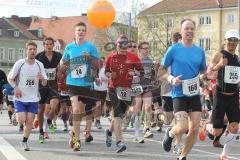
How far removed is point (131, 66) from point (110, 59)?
0.39 metres

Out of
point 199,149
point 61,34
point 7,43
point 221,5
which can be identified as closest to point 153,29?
point 221,5

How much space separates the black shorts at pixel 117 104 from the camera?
370 inches

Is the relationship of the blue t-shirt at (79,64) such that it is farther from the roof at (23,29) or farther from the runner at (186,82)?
the roof at (23,29)

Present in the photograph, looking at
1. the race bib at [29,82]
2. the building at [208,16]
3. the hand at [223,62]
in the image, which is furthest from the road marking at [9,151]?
the building at [208,16]

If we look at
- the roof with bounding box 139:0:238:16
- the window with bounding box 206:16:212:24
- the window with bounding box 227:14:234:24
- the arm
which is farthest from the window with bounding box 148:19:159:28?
the arm

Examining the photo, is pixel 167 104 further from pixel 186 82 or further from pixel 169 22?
pixel 169 22

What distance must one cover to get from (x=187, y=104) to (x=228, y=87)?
4.12ft

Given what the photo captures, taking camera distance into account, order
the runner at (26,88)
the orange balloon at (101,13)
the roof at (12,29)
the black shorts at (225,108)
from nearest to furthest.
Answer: the black shorts at (225,108), the runner at (26,88), the orange balloon at (101,13), the roof at (12,29)

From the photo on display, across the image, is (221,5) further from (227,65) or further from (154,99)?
(227,65)

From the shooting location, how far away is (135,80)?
36.6 feet

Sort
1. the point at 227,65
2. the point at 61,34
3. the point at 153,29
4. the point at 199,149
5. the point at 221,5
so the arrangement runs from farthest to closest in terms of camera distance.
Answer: the point at 61,34
the point at 221,5
the point at 153,29
the point at 199,149
the point at 227,65

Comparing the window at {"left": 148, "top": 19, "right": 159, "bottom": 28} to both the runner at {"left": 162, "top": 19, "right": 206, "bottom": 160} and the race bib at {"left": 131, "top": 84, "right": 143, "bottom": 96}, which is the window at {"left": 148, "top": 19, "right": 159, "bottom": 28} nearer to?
the race bib at {"left": 131, "top": 84, "right": 143, "bottom": 96}

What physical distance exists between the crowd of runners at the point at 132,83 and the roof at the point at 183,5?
198 ft

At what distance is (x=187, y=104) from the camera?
7.69m
